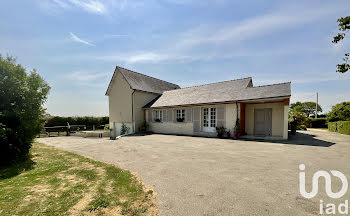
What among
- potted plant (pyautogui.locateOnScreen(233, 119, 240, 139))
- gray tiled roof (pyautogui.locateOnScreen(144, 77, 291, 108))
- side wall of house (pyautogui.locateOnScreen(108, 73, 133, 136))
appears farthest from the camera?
side wall of house (pyautogui.locateOnScreen(108, 73, 133, 136))

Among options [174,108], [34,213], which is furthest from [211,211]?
[174,108]

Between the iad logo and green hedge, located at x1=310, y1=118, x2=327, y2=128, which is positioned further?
green hedge, located at x1=310, y1=118, x2=327, y2=128

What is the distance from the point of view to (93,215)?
252cm

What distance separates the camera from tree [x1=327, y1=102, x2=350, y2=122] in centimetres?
1966

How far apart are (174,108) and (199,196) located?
11.7 meters

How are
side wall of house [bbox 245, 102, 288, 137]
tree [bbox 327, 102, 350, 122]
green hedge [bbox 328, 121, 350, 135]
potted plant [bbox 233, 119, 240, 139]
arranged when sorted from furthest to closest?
tree [bbox 327, 102, 350, 122] < green hedge [bbox 328, 121, 350, 135] < side wall of house [bbox 245, 102, 288, 137] < potted plant [bbox 233, 119, 240, 139]

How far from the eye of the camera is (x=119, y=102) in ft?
56.4

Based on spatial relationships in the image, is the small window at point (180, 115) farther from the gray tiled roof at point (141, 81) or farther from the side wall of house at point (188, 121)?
the gray tiled roof at point (141, 81)

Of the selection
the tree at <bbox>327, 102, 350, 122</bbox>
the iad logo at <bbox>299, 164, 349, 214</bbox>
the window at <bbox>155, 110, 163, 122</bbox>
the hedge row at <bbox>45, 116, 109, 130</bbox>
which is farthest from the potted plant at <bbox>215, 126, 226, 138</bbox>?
the tree at <bbox>327, 102, 350, 122</bbox>

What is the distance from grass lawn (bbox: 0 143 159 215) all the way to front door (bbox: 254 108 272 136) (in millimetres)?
11417

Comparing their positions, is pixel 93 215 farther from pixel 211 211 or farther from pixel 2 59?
pixel 2 59

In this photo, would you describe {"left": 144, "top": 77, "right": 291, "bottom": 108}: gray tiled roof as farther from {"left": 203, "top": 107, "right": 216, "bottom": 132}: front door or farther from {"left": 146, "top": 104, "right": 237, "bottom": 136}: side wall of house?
{"left": 203, "top": 107, "right": 216, "bottom": 132}: front door

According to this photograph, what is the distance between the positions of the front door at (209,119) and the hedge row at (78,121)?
17.6 meters

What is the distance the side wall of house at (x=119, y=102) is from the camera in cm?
1636
